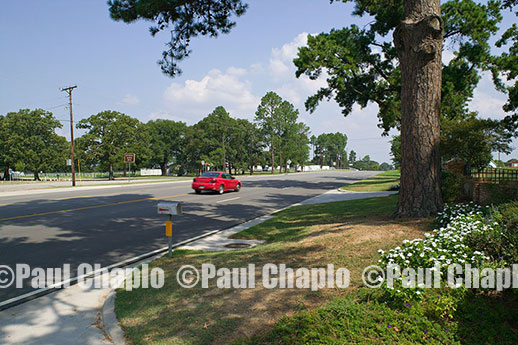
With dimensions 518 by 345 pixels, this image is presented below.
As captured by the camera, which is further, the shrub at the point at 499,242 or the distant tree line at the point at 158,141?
the distant tree line at the point at 158,141

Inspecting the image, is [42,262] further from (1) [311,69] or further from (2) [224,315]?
(1) [311,69]

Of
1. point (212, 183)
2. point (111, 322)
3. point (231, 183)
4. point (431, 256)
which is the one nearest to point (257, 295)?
point (111, 322)

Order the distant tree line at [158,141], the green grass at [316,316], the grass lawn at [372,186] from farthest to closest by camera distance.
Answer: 1. the distant tree line at [158,141]
2. the grass lawn at [372,186]
3. the green grass at [316,316]

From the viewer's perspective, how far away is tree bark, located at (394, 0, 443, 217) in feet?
24.1

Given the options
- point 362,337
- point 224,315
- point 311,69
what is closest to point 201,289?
point 224,315

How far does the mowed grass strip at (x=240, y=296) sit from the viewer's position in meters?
3.47

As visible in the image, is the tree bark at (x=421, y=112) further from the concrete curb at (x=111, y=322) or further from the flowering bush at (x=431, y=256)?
the concrete curb at (x=111, y=322)

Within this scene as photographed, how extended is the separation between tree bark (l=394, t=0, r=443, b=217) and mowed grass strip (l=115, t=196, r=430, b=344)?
0.87 metres


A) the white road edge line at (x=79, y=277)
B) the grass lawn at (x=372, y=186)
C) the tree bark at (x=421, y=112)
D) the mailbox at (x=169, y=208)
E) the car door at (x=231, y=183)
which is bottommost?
the white road edge line at (x=79, y=277)

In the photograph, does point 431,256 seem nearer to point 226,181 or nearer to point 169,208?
point 169,208

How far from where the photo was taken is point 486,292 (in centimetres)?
358

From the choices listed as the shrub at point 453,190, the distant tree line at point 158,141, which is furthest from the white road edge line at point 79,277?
the distant tree line at point 158,141

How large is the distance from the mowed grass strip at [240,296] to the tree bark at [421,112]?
874mm

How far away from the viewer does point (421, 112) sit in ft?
24.6
